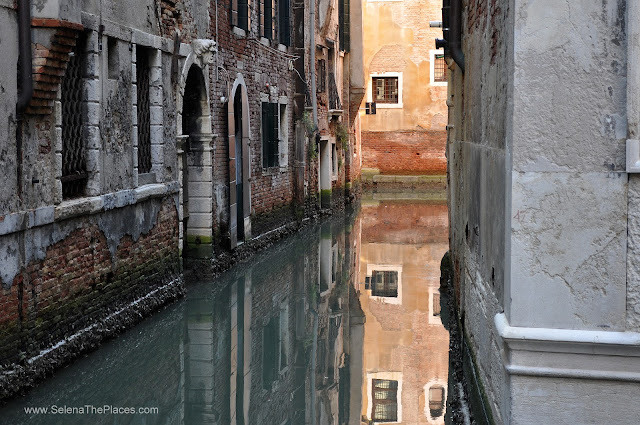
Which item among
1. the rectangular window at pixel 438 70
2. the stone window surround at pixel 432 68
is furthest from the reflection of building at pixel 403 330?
the rectangular window at pixel 438 70

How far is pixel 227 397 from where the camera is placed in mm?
6699

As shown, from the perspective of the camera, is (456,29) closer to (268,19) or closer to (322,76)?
(268,19)

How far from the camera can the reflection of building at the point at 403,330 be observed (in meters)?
6.75

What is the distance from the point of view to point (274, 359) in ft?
25.7

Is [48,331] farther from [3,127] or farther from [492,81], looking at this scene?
[492,81]

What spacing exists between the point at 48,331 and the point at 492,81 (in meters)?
3.83

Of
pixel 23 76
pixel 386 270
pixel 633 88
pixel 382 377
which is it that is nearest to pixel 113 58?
pixel 23 76

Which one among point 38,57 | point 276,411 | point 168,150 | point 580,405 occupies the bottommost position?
point 276,411

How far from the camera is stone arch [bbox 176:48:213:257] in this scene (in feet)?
38.0

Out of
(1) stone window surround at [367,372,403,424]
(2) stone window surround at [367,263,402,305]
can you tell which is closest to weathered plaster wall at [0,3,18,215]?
(1) stone window surround at [367,372,403,424]

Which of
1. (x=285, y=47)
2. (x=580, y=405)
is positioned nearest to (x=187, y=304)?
(x=580, y=405)

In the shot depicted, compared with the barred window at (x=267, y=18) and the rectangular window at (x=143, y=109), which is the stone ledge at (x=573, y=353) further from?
the barred window at (x=267, y=18)

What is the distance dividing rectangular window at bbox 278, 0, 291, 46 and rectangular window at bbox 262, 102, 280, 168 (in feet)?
4.23

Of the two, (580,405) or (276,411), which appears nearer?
(580,405)
